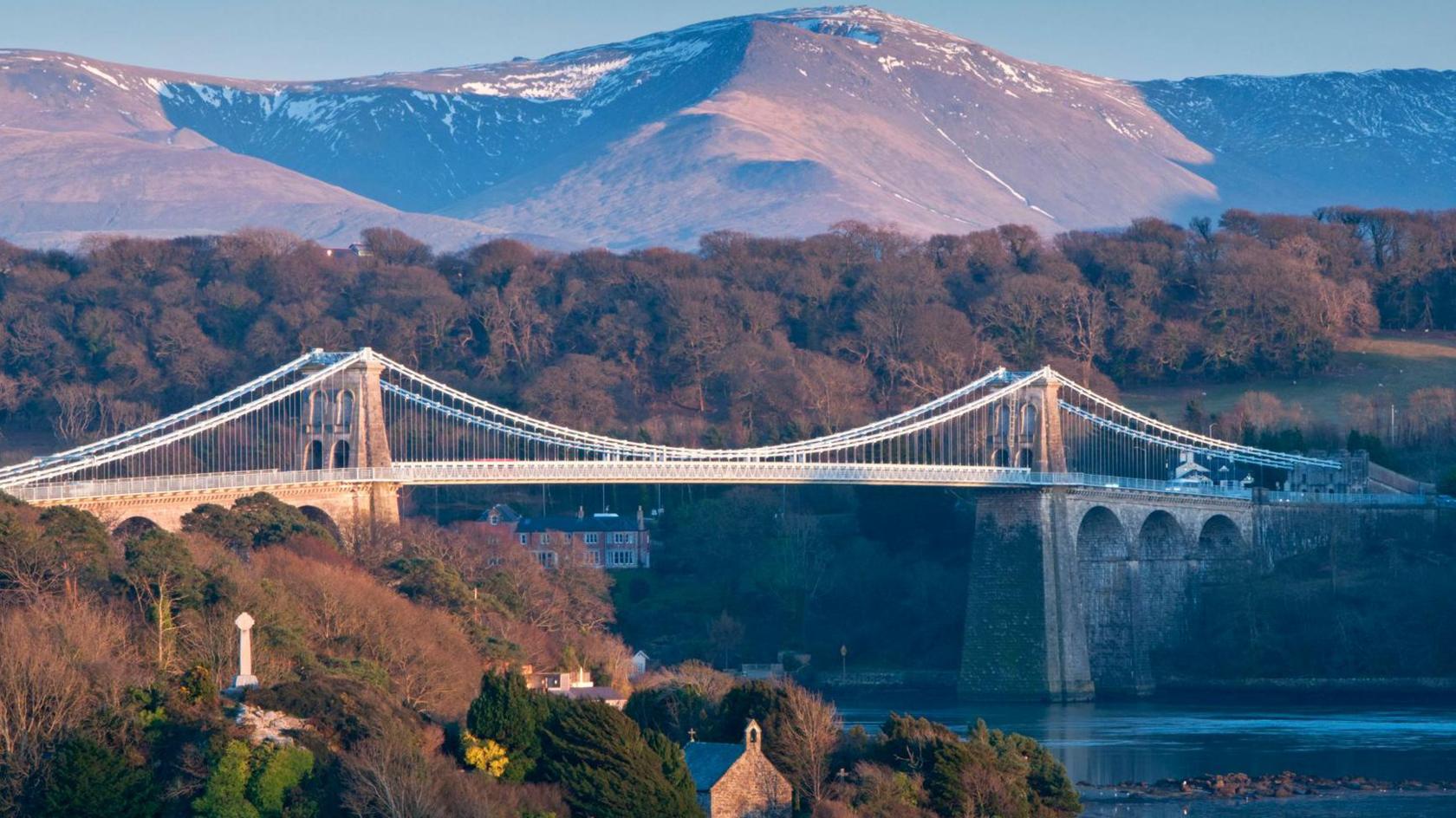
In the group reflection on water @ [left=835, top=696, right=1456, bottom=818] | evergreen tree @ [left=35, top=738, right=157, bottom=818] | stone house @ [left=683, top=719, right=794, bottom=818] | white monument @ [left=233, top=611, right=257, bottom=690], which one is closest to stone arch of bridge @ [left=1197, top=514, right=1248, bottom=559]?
reflection on water @ [left=835, top=696, right=1456, bottom=818]

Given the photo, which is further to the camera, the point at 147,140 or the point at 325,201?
the point at 147,140

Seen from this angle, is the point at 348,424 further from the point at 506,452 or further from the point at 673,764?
the point at 673,764

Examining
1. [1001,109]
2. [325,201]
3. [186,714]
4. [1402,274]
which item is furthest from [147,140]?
[186,714]

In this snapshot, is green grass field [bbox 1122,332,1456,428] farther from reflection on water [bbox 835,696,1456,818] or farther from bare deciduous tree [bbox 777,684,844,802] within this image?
bare deciduous tree [bbox 777,684,844,802]

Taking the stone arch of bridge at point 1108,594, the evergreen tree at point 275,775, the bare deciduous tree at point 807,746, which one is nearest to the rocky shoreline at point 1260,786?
the bare deciduous tree at point 807,746

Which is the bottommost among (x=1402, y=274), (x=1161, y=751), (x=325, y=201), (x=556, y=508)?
(x=1161, y=751)

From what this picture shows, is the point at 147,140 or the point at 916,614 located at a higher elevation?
the point at 147,140

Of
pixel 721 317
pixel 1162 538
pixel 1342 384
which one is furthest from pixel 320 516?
pixel 1342 384

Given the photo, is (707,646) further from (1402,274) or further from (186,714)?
(1402,274)

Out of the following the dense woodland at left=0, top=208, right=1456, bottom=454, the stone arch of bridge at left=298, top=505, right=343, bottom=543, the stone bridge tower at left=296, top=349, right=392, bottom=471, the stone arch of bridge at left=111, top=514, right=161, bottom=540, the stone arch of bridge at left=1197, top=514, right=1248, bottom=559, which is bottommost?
the stone arch of bridge at left=1197, top=514, right=1248, bottom=559
